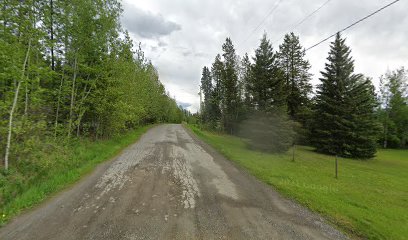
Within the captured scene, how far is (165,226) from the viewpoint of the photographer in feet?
13.4

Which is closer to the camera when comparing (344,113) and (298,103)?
(344,113)

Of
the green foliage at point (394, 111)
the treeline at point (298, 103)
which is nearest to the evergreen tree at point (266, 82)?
the treeline at point (298, 103)

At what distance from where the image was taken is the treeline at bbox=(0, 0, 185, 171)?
6.96m

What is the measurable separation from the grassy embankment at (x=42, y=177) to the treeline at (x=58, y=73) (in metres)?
0.63

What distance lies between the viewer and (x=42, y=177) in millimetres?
6980

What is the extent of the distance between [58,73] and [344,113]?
2606cm

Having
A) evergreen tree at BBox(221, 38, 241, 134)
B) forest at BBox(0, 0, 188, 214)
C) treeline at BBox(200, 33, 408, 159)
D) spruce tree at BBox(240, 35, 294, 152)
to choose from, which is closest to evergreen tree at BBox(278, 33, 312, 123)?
treeline at BBox(200, 33, 408, 159)

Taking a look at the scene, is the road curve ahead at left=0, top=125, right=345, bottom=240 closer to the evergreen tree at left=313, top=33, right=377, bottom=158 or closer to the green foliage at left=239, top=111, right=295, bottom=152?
the green foliage at left=239, top=111, right=295, bottom=152

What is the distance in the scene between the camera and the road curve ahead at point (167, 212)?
3918 millimetres

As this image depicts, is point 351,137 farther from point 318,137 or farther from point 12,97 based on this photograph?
point 12,97

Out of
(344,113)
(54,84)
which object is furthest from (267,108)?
(54,84)

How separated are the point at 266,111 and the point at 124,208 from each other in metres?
13.5

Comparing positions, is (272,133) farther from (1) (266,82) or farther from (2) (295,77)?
(2) (295,77)

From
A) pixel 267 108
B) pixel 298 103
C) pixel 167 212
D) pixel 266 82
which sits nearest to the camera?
pixel 167 212
